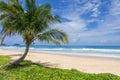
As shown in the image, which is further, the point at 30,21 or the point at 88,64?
the point at 88,64

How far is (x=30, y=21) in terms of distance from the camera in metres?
13.0

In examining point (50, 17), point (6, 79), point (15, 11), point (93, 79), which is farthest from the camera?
point (50, 17)

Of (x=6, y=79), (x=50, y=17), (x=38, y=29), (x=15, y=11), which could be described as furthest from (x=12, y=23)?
(x=6, y=79)

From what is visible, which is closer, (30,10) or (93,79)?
(93,79)

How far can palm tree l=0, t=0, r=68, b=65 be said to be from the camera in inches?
500

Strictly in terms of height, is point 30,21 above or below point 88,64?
above

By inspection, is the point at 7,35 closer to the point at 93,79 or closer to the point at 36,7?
the point at 36,7

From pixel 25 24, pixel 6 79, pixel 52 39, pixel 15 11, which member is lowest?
pixel 6 79

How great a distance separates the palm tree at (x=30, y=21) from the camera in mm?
12695

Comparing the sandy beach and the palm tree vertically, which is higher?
the palm tree

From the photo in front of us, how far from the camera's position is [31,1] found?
43.6 feet

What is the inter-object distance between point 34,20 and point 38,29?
24.6 inches

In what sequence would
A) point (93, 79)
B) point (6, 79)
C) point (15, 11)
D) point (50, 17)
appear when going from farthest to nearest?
1. point (50, 17)
2. point (15, 11)
3. point (6, 79)
4. point (93, 79)

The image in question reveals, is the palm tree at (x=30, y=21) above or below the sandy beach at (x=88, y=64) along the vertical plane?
above
